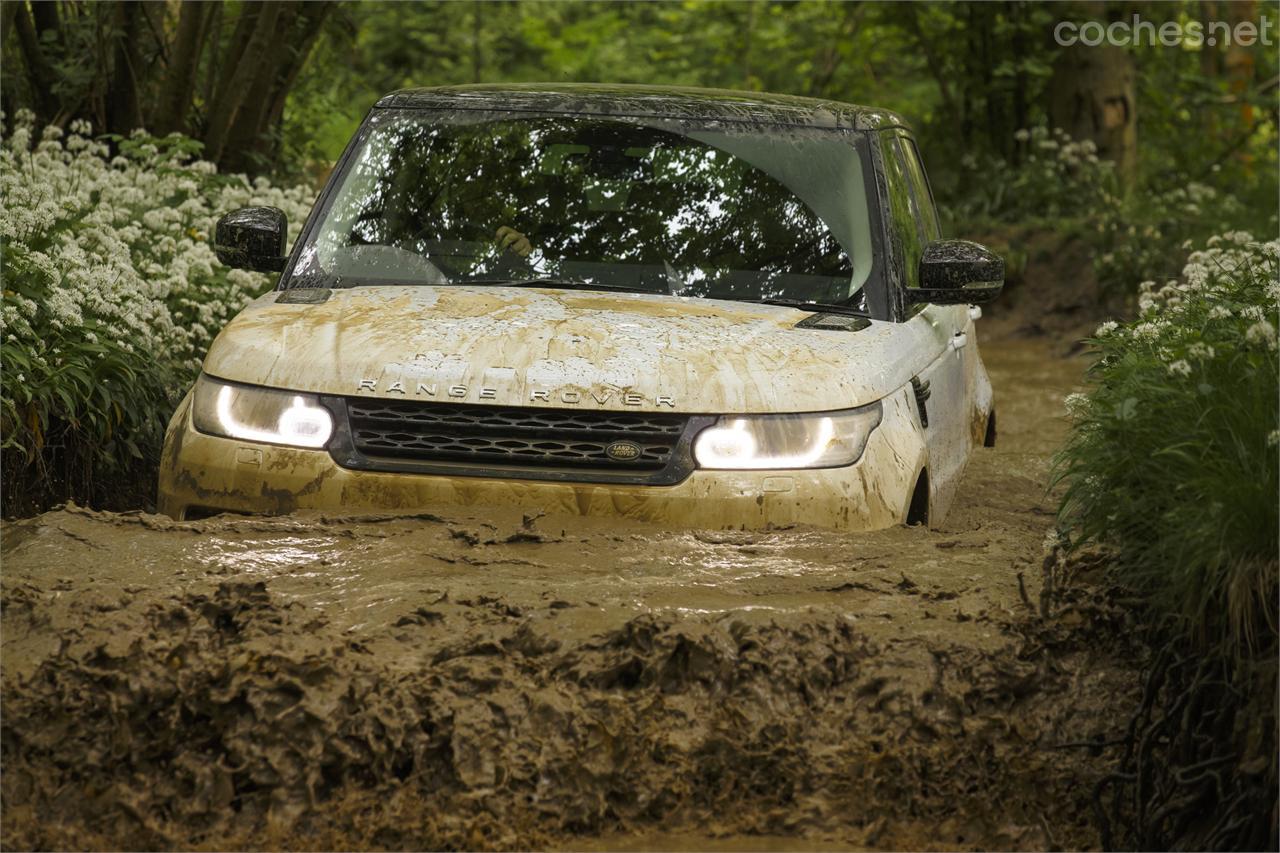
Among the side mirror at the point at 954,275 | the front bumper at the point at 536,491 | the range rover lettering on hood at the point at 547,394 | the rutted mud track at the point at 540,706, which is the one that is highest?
the side mirror at the point at 954,275

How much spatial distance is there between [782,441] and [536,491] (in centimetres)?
71

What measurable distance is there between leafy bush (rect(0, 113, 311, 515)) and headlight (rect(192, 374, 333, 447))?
1260 mm

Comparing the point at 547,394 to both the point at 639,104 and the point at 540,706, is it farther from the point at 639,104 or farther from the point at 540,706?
the point at 639,104

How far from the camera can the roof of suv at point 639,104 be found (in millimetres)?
5898

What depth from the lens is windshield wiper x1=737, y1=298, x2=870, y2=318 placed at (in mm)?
5359

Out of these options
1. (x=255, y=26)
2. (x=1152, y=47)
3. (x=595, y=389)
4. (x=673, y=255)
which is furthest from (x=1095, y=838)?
(x=1152, y=47)

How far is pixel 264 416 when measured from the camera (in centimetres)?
468

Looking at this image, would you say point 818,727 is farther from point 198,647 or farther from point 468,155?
point 468,155

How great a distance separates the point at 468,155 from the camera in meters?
5.89

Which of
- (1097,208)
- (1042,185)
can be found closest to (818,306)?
(1097,208)

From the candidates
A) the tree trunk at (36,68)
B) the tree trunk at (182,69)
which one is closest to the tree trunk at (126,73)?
the tree trunk at (182,69)

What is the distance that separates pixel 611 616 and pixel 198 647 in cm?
92

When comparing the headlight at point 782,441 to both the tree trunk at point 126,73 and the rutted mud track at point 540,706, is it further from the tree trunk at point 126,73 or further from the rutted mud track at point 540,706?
the tree trunk at point 126,73

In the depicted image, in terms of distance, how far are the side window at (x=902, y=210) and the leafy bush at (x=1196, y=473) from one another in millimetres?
1306
